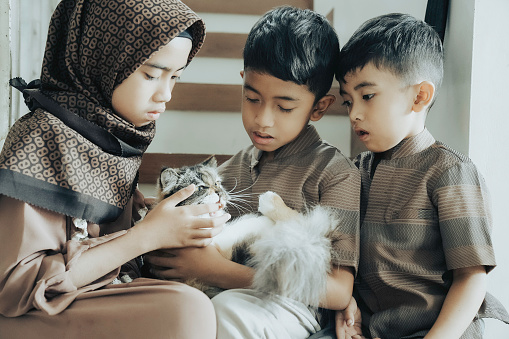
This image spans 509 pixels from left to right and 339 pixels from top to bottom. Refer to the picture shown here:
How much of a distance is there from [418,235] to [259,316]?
0.44m

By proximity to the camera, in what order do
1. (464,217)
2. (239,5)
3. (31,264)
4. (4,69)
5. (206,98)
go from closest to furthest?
(31,264)
(464,217)
(4,69)
(206,98)
(239,5)

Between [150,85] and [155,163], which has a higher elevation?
[150,85]

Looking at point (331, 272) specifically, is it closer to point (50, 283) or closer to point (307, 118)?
point (307, 118)

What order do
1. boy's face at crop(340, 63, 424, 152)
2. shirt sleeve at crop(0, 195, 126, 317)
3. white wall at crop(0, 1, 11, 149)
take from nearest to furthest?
shirt sleeve at crop(0, 195, 126, 317) → boy's face at crop(340, 63, 424, 152) → white wall at crop(0, 1, 11, 149)

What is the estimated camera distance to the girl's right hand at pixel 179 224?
3.71 feet

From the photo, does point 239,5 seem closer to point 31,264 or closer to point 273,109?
point 273,109

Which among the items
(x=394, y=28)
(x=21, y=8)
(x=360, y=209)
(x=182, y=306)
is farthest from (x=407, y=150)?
(x=21, y=8)

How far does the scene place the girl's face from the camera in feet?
3.84

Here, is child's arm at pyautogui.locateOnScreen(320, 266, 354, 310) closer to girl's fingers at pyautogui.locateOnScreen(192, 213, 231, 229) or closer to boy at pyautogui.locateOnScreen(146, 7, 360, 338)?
boy at pyautogui.locateOnScreen(146, 7, 360, 338)

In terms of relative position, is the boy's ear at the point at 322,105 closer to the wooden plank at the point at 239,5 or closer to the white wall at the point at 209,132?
the white wall at the point at 209,132

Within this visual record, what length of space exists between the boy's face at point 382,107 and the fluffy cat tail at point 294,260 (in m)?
0.30

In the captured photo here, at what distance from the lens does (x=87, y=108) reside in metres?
1.17

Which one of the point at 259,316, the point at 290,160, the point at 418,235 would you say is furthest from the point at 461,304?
the point at 290,160

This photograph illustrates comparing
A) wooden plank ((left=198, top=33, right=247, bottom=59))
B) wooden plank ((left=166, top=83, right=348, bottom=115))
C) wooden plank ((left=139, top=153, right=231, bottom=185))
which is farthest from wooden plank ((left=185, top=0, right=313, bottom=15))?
wooden plank ((left=139, top=153, right=231, bottom=185))
